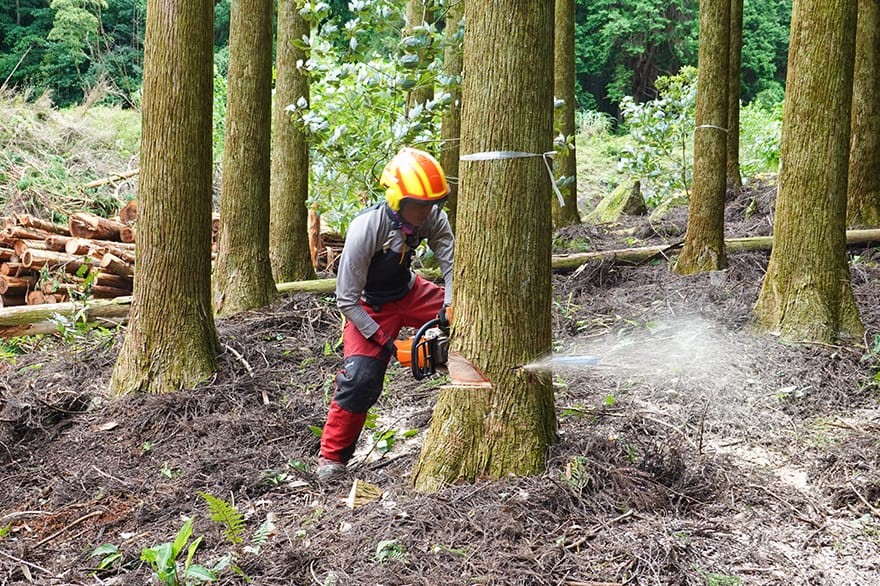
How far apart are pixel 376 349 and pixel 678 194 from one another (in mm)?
11028

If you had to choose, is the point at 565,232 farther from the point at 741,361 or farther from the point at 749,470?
the point at 749,470

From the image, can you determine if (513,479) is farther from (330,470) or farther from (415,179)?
(415,179)

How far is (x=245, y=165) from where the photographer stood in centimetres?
766

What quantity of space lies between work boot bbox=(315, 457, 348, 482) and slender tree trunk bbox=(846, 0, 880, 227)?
22.0 ft

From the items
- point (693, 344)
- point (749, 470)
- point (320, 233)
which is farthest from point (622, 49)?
point (749, 470)

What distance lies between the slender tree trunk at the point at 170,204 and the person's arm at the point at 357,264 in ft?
6.70

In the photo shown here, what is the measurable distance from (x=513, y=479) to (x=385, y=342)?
1.26 meters

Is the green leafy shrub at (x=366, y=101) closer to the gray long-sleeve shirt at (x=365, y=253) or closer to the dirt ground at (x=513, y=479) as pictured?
the dirt ground at (x=513, y=479)

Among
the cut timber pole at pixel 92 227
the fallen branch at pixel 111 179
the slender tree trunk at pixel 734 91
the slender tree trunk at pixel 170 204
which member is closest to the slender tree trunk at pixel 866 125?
the slender tree trunk at pixel 734 91

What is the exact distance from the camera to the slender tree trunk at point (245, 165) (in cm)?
765

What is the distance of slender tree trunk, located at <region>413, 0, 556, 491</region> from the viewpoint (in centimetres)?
339

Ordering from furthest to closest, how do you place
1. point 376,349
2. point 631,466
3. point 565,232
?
point 565,232 → point 376,349 → point 631,466

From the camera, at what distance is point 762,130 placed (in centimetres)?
2011

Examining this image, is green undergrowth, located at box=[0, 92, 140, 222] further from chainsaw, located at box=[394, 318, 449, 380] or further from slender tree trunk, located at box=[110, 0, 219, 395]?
chainsaw, located at box=[394, 318, 449, 380]
